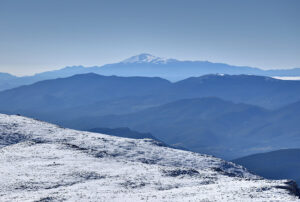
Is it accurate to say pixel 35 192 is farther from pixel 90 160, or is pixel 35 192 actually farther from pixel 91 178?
pixel 90 160

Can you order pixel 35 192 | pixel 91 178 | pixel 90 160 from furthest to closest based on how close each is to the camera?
pixel 90 160, pixel 91 178, pixel 35 192

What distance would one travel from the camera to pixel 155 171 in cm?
5547

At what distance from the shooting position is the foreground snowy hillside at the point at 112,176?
37500 millimetres

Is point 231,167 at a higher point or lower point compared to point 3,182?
lower

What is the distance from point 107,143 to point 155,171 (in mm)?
39378

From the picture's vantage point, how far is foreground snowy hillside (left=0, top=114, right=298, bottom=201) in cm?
3750

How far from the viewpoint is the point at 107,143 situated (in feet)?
303

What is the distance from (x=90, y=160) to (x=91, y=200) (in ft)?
91.4

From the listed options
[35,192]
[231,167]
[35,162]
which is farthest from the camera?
[231,167]

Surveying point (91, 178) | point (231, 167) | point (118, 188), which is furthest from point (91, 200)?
point (231, 167)

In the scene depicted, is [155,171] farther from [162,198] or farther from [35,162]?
[35,162]

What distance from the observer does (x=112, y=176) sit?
5209 cm

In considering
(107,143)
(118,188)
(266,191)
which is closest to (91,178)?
(118,188)

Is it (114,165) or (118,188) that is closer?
(118,188)
